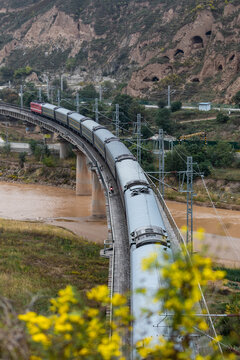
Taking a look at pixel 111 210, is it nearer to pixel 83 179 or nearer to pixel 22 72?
pixel 83 179

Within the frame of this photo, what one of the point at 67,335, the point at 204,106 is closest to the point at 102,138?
the point at 67,335

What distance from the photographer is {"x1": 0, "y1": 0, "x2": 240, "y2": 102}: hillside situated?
77.1 meters

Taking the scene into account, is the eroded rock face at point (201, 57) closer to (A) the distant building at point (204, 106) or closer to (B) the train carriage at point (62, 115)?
(A) the distant building at point (204, 106)

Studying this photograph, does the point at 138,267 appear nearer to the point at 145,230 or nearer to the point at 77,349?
the point at 145,230

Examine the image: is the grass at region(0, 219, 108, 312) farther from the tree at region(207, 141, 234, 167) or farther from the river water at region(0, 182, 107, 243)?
Answer: the tree at region(207, 141, 234, 167)

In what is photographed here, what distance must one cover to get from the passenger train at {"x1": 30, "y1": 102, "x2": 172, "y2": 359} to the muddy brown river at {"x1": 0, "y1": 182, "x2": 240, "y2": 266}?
7.09 m

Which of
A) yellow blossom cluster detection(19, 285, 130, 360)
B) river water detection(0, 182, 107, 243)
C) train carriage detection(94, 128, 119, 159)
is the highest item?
train carriage detection(94, 128, 119, 159)

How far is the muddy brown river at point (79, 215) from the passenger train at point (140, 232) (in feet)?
23.3

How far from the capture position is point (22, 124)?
271 feet

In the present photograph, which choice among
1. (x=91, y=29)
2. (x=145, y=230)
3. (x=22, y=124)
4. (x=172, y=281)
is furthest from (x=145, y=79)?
(x=172, y=281)

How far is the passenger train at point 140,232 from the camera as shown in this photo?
11.6m

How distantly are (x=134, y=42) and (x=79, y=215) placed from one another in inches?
2857

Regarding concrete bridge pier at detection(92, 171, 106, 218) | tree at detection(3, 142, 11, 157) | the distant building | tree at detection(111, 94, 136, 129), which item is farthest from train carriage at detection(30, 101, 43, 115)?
concrete bridge pier at detection(92, 171, 106, 218)

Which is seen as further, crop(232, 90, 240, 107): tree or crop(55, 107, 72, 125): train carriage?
crop(232, 90, 240, 107): tree
